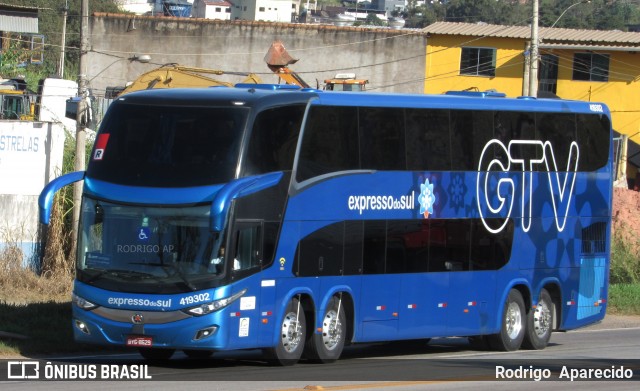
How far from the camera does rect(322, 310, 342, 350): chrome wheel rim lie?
16.8 metres

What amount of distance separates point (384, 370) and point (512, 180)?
207 inches

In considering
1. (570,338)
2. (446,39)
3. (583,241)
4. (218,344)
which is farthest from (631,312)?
(446,39)

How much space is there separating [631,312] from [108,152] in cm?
1822

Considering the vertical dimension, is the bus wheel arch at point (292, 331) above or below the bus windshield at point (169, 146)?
below

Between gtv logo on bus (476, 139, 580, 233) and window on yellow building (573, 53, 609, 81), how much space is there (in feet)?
128

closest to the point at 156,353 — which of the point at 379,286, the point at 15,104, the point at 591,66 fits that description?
the point at 379,286

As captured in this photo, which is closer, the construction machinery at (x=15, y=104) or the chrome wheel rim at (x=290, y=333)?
the chrome wheel rim at (x=290, y=333)

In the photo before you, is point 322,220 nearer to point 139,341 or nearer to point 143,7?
point 139,341

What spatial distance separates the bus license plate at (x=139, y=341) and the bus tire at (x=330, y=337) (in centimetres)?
264

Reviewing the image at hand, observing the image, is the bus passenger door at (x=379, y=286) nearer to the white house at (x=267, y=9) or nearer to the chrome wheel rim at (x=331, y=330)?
the chrome wheel rim at (x=331, y=330)

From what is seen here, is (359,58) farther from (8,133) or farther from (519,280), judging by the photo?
(519,280)

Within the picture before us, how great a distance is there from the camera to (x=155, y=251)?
50.0 feet

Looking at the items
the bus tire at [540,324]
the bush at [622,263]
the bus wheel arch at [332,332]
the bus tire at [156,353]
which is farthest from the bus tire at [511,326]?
the bush at [622,263]

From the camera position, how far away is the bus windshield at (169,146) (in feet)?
50.2
